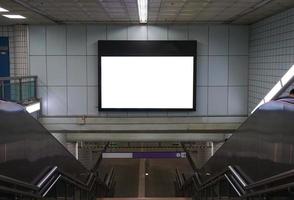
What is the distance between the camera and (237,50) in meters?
13.0

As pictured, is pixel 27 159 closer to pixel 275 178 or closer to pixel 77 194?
pixel 275 178

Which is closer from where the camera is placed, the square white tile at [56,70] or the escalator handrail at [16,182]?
the escalator handrail at [16,182]

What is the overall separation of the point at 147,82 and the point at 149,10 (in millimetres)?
3218

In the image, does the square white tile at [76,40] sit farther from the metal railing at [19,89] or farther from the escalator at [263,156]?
the escalator at [263,156]

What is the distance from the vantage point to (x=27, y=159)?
11.1 ft

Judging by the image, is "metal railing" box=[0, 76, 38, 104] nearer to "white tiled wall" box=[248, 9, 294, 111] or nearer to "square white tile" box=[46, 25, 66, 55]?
"square white tile" box=[46, 25, 66, 55]

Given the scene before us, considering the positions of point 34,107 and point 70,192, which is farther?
point 34,107

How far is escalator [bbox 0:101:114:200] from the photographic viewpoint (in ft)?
9.27

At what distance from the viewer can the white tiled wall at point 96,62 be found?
12.9 meters

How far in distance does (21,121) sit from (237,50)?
416 inches

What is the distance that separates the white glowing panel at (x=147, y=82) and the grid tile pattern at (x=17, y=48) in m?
2.49

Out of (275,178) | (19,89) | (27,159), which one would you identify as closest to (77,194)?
(27,159)

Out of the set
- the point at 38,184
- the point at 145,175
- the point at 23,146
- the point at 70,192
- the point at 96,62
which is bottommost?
the point at 145,175

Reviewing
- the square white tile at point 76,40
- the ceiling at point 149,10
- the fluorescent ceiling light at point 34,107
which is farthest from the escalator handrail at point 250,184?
the square white tile at point 76,40
